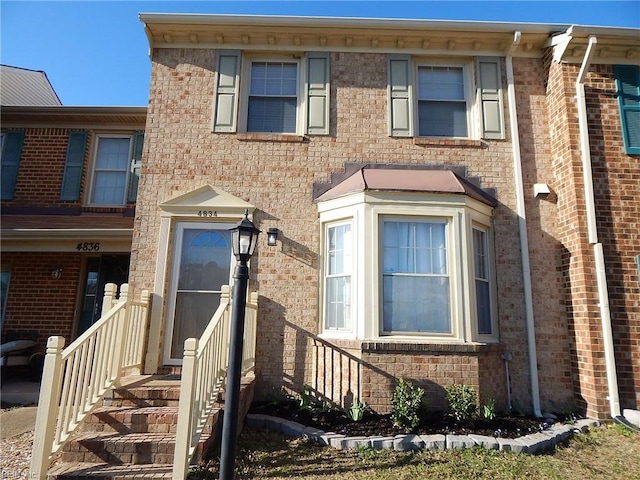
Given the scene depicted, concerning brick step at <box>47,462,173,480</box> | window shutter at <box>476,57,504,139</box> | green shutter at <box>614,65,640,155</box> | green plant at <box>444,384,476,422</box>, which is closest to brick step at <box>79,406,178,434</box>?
brick step at <box>47,462,173,480</box>

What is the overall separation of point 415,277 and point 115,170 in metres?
7.16

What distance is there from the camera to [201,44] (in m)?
6.75

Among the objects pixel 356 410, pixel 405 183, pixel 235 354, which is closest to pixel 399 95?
pixel 405 183

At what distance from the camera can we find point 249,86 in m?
6.85

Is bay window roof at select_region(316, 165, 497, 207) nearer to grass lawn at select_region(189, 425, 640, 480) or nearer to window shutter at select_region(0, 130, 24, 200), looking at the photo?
grass lawn at select_region(189, 425, 640, 480)

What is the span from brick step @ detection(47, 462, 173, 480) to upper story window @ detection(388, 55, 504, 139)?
217 inches

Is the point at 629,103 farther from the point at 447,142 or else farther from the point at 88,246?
the point at 88,246

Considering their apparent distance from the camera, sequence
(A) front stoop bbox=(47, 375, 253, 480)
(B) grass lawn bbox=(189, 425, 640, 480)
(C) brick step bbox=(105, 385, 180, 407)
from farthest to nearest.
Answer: (C) brick step bbox=(105, 385, 180, 407)
(B) grass lawn bbox=(189, 425, 640, 480)
(A) front stoop bbox=(47, 375, 253, 480)

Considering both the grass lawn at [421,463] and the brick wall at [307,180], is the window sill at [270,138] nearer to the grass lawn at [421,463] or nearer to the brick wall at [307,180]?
the brick wall at [307,180]

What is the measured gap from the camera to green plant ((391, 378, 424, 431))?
4.71 metres

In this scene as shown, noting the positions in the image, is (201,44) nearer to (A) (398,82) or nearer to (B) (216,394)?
(A) (398,82)

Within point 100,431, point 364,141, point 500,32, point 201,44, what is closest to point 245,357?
point 100,431

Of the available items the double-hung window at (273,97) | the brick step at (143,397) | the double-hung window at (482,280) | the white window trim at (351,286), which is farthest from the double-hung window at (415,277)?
the brick step at (143,397)

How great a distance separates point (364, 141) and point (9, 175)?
794 cm
